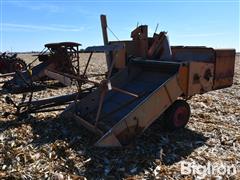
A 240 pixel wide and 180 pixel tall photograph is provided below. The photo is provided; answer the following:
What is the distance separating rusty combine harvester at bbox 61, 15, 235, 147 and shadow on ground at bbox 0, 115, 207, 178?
23 cm

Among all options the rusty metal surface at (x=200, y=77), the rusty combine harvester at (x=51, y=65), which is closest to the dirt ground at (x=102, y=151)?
the rusty metal surface at (x=200, y=77)

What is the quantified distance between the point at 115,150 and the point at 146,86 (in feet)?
7.19

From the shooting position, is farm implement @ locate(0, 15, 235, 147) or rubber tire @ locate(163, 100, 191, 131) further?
rubber tire @ locate(163, 100, 191, 131)

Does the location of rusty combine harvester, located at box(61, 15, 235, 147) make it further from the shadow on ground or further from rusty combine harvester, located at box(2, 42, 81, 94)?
rusty combine harvester, located at box(2, 42, 81, 94)

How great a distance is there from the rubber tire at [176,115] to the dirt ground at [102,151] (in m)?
0.18

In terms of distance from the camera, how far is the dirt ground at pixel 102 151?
5176 millimetres

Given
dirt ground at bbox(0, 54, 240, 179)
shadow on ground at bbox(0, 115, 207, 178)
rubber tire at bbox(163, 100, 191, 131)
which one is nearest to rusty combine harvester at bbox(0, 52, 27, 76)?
dirt ground at bbox(0, 54, 240, 179)

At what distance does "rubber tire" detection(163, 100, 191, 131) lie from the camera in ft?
22.3

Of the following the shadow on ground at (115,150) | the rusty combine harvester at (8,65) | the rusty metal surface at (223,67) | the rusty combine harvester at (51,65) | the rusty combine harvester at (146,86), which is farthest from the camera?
the rusty combine harvester at (8,65)

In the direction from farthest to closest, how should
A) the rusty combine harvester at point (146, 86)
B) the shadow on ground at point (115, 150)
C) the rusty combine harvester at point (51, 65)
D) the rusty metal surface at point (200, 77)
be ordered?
the rusty combine harvester at point (51, 65), the rusty metal surface at point (200, 77), the rusty combine harvester at point (146, 86), the shadow on ground at point (115, 150)

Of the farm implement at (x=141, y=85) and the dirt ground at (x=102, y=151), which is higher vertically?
the farm implement at (x=141, y=85)

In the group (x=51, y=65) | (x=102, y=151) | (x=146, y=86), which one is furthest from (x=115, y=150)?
(x=51, y=65)

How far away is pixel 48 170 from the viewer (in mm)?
5141

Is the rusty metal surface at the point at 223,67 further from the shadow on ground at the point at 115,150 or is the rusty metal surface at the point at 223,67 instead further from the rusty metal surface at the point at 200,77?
the shadow on ground at the point at 115,150
